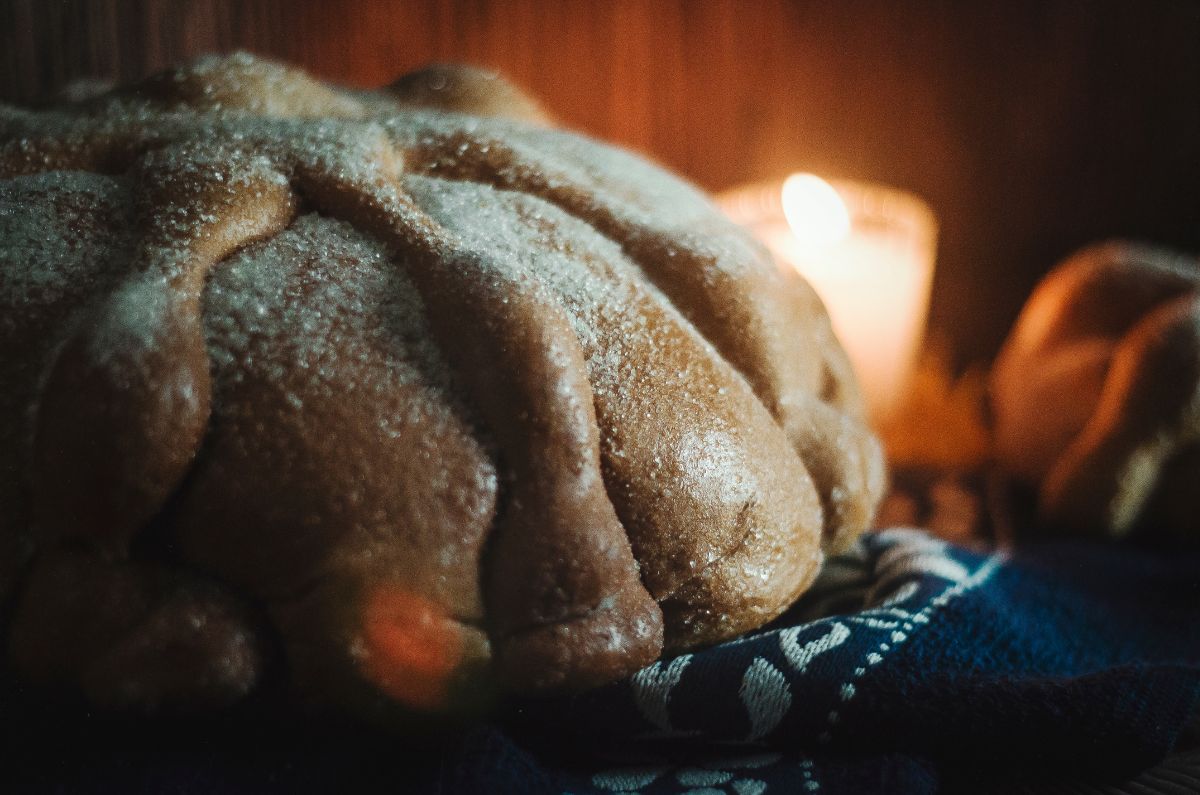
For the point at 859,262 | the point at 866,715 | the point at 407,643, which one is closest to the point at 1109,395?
the point at 859,262

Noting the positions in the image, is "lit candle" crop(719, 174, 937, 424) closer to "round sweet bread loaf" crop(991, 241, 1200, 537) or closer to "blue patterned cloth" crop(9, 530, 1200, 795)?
"round sweet bread loaf" crop(991, 241, 1200, 537)

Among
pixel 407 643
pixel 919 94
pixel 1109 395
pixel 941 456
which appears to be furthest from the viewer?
pixel 919 94

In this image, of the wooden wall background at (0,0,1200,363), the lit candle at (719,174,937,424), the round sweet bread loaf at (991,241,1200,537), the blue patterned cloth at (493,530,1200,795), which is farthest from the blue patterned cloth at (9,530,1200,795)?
the wooden wall background at (0,0,1200,363)

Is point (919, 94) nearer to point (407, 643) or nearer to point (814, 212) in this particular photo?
point (814, 212)

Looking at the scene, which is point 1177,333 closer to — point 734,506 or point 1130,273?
point 1130,273

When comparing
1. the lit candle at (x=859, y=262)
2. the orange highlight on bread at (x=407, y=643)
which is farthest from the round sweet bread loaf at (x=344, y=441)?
the lit candle at (x=859, y=262)

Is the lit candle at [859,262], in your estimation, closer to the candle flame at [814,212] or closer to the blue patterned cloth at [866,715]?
the candle flame at [814,212]

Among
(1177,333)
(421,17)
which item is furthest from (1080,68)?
(421,17)
